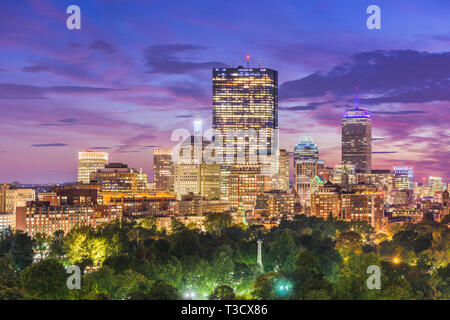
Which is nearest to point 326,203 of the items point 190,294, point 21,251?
point 21,251

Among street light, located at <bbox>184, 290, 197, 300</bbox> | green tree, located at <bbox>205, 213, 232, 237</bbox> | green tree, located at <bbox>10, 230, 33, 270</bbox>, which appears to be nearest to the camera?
street light, located at <bbox>184, 290, 197, 300</bbox>

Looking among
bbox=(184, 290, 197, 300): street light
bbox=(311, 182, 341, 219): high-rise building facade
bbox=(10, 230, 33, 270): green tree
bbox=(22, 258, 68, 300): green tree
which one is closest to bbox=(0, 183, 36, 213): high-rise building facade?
bbox=(311, 182, 341, 219): high-rise building facade

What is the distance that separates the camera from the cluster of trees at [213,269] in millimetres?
55750

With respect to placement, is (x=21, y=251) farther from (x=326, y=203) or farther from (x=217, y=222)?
(x=326, y=203)

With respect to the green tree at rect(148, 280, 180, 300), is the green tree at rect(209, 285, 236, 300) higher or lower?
lower

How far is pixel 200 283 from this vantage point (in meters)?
66.3

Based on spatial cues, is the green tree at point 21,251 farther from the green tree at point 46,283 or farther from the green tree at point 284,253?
the green tree at point 284,253

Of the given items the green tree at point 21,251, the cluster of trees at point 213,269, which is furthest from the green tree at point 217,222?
the green tree at point 21,251

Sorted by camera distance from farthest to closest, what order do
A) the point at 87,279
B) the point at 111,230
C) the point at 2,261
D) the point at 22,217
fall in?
the point at 22,217 < the point at 111,230 < the point at 2,261 < the point at 87,279

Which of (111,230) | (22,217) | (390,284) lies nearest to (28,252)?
(111,230)

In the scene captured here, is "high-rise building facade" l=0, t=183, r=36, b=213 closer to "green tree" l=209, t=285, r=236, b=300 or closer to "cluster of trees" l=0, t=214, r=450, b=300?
"cluster of trees" l=0, t=214, r=450, b=300

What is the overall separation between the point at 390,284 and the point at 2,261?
130ft

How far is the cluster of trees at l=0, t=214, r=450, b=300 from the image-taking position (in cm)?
5575
